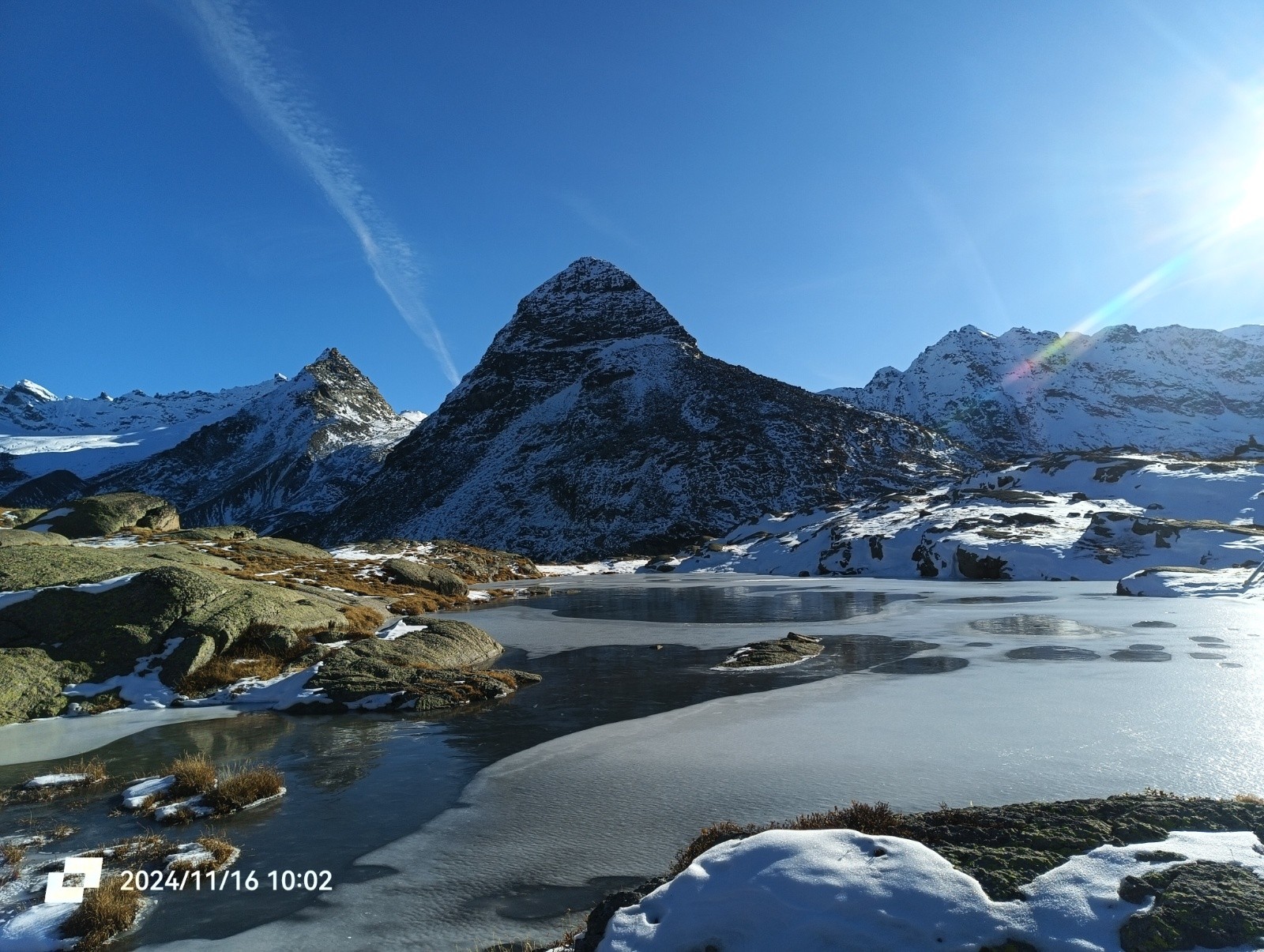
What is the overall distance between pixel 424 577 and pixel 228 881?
3955 centimetres

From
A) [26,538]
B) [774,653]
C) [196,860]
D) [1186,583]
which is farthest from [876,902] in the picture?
[1186,583]

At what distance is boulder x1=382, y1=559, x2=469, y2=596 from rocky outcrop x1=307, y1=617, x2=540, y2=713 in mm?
25650

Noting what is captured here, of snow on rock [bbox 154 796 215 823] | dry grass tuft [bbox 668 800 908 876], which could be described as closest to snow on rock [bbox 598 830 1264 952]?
dry grass tuft [bbox 668 800 908 876]

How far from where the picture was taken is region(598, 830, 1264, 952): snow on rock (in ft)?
13.6

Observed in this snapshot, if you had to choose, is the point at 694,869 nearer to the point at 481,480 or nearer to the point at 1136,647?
the point at 1136,647

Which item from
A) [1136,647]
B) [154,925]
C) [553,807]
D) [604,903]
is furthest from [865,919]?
[1136,647]

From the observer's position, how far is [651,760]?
10461 millimetres

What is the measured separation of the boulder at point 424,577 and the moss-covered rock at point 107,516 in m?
14.7

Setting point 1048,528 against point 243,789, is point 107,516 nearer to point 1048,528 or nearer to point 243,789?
point 243,789

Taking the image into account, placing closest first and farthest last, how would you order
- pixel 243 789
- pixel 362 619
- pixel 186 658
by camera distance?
pixel 243 789
pixel 186 658
pixel 362 619

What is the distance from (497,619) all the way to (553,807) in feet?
81.8

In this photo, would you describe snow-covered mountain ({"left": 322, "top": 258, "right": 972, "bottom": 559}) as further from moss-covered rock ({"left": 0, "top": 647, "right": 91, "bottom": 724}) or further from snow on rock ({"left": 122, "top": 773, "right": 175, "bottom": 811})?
snow on rock ({"left": 122, "top": 773, "right": 175, "bottom": 811})

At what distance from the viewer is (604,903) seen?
5.06 meters

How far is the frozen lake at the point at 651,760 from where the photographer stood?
6.47 m
